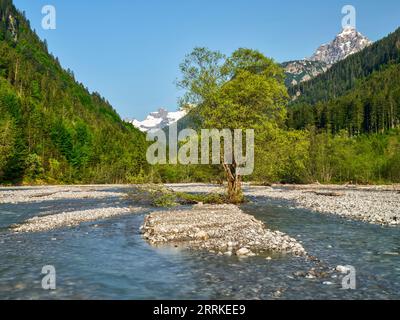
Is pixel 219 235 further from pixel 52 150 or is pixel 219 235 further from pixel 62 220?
pixel 52 150

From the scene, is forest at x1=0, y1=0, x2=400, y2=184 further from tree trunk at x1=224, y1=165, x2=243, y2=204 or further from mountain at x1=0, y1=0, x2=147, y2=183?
tree trunk at x1=224, y1=165, x2=243, y2=204

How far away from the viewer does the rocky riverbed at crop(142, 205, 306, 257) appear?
1936cm

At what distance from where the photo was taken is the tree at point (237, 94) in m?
43.0

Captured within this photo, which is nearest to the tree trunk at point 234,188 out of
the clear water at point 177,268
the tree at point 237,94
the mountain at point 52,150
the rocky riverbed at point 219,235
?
the tree at point 237,94

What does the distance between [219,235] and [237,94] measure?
23.9 meters

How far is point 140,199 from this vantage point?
5222 centimetres

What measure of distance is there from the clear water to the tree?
20.2 metres

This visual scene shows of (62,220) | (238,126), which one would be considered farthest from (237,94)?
(62,220)

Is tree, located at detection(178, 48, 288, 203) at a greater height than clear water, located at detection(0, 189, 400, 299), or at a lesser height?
greater

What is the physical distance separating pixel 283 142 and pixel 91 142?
401ft

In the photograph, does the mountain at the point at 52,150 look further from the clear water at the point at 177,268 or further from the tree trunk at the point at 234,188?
the clear water at the point at 177,268

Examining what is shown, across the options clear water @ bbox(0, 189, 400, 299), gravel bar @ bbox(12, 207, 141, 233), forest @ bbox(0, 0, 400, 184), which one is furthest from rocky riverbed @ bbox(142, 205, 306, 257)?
forest @ bbox(0, 0, 400, 184)

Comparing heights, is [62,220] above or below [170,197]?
below

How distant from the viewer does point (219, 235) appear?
22.8 metres
